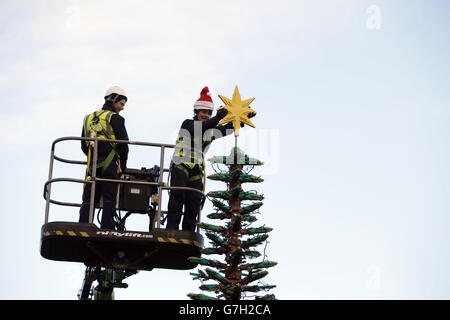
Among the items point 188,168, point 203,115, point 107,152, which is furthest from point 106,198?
point 203,115

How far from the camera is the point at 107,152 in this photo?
17625mm

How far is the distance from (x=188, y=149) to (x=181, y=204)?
100 cm

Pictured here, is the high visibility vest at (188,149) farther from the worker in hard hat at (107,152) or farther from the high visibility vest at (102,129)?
the high visibility vest at (102,129)

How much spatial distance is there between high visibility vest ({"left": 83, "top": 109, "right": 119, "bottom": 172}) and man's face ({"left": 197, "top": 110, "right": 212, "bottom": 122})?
5.12 feet

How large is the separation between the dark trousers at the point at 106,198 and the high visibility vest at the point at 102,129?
0.45 ft

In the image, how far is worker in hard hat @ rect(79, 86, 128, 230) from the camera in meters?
17.4

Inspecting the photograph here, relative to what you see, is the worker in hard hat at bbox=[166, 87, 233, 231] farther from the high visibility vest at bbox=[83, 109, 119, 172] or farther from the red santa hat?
the high visibility vest at bbox=[83, 109, 119, 172]

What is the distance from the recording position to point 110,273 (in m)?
18.1

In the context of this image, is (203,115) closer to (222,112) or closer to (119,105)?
(222,112)

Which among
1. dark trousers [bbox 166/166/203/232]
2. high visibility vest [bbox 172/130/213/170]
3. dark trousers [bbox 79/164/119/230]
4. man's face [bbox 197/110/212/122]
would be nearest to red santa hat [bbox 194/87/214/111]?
man's face [bbox 197/110/212/122]
